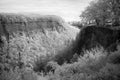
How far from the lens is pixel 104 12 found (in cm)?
1247

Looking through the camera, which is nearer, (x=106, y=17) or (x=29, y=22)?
(x=106, y=17)

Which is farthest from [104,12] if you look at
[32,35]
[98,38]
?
[32,35]

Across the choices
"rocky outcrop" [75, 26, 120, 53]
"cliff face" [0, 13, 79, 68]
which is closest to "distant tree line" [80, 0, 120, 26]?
"rocky outcrop" [75, 26, 120, 53]

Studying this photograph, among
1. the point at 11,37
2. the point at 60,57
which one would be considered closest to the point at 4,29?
the point at 11,37

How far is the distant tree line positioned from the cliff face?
717 cm

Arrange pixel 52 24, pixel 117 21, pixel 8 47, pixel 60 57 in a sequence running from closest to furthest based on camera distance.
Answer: pixel 117 21 → pixel 60 57 → pixel 8 47 → pixel 52 24

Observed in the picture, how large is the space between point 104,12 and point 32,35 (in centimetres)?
1795

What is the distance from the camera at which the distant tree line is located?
1167 cm

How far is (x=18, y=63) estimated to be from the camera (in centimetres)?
1834

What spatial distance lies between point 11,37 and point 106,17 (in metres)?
19.1

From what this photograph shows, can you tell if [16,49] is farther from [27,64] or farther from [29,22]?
[29,22]

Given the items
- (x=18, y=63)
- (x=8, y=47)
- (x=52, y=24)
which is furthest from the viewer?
(x=52, y=24)

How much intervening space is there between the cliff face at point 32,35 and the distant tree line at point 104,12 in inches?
282

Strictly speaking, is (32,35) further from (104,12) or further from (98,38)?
(104,12)
